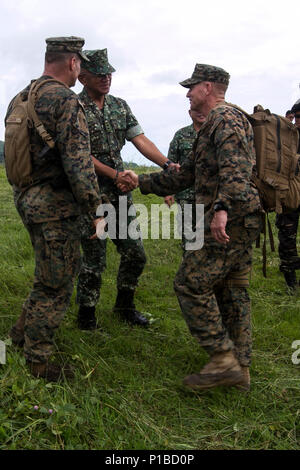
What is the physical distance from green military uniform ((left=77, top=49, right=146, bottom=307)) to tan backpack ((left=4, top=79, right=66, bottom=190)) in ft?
3.74

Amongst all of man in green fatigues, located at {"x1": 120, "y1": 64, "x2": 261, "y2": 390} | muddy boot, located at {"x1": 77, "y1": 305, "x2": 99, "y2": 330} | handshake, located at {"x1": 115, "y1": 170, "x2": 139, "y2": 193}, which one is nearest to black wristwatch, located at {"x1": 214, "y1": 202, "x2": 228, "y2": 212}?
man in green fatigues, located at {"x1": 120, "y1": 64, "x2": 261, "y2": 390}

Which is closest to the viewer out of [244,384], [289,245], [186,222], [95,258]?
[244,384]

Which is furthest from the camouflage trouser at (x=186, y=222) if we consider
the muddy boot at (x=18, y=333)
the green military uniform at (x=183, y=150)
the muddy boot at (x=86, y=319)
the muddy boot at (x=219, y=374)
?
the muddy boot at (x=18, y=333)

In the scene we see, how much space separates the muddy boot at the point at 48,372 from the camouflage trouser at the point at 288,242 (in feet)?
11.9

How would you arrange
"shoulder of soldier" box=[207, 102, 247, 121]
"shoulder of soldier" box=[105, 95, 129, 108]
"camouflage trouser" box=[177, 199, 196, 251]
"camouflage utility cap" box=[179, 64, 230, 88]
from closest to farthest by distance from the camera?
"shoulder of soldier" box=[207, 102, 247, 121] → "camouflage utility cap" box=[179, 64, 230, 88] → "shoulder of soldier" box=[105, 95, 129, 108] → "camouflage trouser" box=[177, 199, 196, 251]

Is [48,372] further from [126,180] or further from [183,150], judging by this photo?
[183,150]

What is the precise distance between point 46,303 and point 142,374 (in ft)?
3.20

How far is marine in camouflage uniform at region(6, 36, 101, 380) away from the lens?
3.10 meters

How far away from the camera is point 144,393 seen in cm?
338

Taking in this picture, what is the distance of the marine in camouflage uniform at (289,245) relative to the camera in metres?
6.20

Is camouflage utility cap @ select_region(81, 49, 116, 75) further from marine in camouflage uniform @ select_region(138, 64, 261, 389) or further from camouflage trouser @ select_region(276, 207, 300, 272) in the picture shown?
camouflage trouser @ select_region(276, 207, 300, 272)

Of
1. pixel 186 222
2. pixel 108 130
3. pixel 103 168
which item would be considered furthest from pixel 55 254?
pixel 186 222

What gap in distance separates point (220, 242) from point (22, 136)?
4.78 feet

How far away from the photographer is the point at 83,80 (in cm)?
434
